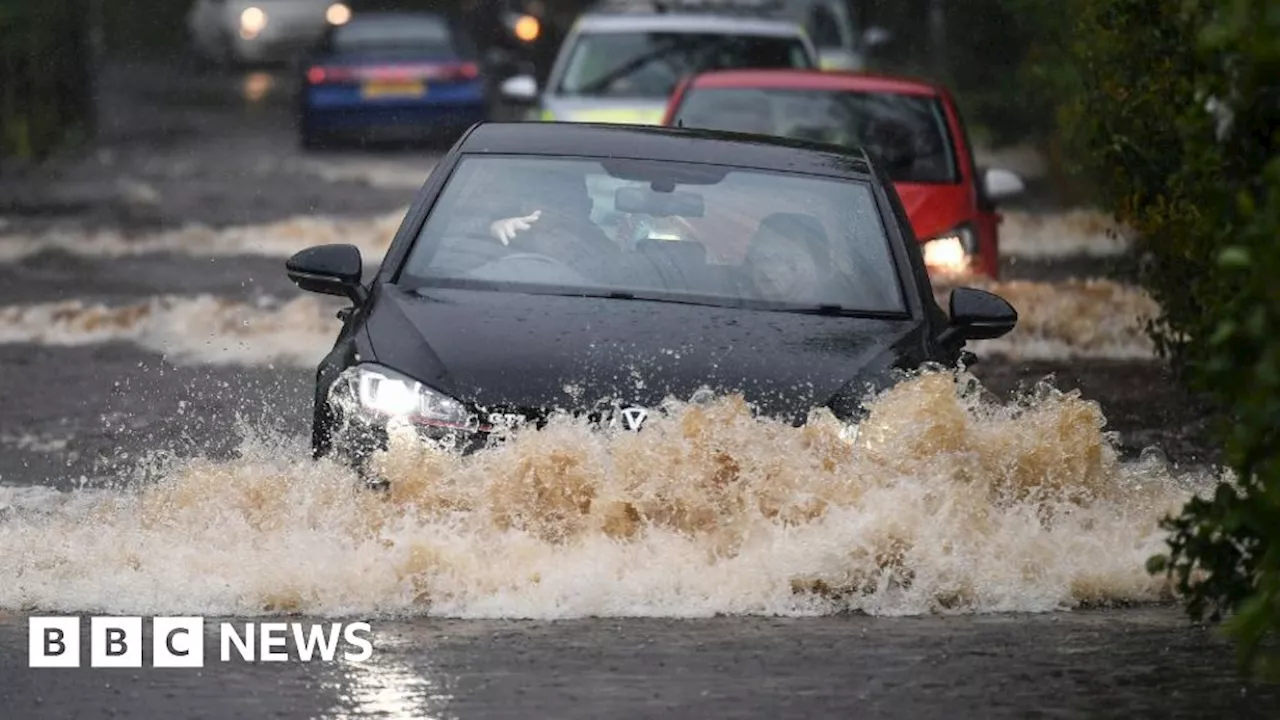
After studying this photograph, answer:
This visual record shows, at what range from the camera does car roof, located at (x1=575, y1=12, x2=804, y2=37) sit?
21.4 meters

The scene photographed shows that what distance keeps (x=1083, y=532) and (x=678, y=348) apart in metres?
1.39

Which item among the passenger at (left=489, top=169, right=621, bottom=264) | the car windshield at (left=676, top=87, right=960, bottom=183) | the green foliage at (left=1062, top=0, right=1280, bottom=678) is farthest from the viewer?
the car windshield at (left=676, top=87, right=960, bottom=183)

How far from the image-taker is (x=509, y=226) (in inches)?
399

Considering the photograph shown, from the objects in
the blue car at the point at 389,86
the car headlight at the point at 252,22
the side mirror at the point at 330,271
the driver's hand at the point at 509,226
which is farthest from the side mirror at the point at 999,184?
the car headlight at the point at 252,22

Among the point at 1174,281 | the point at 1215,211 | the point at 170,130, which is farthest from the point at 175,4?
the point at 1215,211

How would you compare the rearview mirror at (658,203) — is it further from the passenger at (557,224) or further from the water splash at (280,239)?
the water splash at (280,239)

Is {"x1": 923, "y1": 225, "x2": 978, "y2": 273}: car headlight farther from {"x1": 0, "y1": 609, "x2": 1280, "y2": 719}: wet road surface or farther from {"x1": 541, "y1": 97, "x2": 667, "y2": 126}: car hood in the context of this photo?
{"x1": 0, "y1": 609, "x2": 1280, "y2": 719}: wet road surface

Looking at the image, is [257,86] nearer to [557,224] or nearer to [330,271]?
[557,224]

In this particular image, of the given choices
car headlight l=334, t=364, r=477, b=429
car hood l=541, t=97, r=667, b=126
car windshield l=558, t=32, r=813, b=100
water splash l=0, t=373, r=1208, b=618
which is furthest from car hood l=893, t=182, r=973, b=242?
car headlight l=334, t=364, r=477, b=429

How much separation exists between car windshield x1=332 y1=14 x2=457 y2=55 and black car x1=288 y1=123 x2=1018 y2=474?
2270 cm

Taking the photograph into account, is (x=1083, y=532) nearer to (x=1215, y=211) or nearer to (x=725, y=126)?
(x=1215, y=211)

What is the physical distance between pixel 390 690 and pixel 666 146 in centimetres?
370

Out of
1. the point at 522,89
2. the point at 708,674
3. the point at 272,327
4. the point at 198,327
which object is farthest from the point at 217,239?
the point at 708,674

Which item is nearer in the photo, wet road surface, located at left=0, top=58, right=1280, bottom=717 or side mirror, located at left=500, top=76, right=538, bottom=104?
wet road surface, located at left=0, top=58, right=1280, bottom=717
